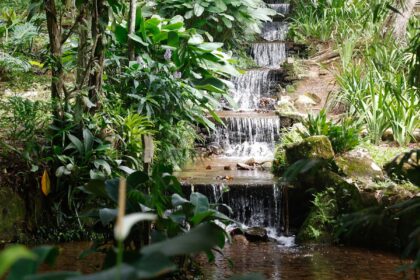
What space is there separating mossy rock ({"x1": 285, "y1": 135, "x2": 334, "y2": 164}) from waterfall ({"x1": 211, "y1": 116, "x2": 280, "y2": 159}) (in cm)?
193

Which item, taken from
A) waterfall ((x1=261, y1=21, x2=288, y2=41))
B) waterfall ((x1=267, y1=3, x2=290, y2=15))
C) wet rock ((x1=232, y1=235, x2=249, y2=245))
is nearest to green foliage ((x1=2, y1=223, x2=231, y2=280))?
wet rock ((x1=232, y1=235, x2=249, y2=245))

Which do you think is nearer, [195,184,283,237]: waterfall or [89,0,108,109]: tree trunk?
[89,0,108,109]: tree trunk

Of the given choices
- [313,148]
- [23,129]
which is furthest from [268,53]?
[23,129]

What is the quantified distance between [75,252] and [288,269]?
5.62 feet

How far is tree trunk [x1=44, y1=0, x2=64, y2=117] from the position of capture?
16.9 feet

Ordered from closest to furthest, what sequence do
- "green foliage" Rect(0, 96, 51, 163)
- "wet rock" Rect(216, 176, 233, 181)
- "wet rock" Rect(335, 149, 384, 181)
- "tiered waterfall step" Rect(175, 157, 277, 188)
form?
"green foliage" Rect(0, 96, 51, 163), "wet rock" Rect(335, 149, 384, 181), "tiered waterfall step" Rect(175, 157, 277, 188), "wet rock" Rect(216, 176, 233, 181)

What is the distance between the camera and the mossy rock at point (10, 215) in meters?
5.05

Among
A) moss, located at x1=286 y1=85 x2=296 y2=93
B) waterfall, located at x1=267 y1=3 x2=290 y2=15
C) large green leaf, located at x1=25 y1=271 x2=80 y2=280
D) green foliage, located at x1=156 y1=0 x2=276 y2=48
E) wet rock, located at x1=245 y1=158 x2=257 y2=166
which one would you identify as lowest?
large green leaf, located at x1=25 y1=271 x2=80 y2=280

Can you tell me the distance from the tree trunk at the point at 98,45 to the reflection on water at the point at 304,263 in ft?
6.27

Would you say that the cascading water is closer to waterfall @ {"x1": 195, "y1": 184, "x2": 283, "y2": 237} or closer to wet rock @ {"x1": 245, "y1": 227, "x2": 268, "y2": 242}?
waterfall @ {"x1": 195, "y1": 184, "x2": 283, "y2": 237}

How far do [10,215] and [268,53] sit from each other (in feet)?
24.9

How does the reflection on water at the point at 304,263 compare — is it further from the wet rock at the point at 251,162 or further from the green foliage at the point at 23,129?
the wet rock at the point at 251,162

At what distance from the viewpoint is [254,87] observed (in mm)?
10547

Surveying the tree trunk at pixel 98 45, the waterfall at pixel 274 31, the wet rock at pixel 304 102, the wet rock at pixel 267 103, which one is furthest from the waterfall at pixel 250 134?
the waterfall at pixel 274 31
